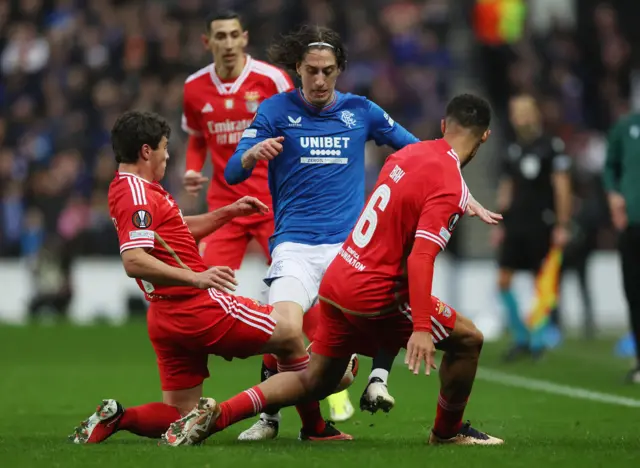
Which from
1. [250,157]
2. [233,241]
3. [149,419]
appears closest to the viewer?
[149,419]

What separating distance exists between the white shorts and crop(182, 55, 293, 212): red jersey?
1389 millimetres

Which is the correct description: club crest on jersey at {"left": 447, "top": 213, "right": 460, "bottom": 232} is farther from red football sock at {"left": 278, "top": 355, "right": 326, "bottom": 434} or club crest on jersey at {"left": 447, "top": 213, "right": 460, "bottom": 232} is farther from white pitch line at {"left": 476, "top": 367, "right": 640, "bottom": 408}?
white pitch line at {"left": 476, "top": 367, "right": 640, "bottom": 408}

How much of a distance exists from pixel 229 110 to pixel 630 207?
380 cm

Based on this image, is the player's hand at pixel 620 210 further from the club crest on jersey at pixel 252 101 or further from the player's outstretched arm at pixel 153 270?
the player's outstretched arm at pixel 153 270

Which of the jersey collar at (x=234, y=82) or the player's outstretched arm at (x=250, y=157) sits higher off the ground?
the jersey collar at (x=234, y=82)

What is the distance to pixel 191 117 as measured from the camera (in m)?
9.65

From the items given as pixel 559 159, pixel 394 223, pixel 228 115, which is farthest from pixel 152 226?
pixel 559 159

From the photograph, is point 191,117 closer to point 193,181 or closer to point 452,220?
point 193,181

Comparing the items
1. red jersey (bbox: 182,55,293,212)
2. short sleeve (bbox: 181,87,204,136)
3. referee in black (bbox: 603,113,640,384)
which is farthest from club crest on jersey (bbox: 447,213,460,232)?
referee in black (bbox: 603,113,640,384)

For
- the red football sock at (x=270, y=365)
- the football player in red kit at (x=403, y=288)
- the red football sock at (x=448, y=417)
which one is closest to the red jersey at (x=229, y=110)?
the red football sock at (x=270, y=365)

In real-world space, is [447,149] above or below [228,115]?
below

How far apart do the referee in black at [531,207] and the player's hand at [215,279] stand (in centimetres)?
756

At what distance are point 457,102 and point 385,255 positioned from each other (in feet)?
2.93

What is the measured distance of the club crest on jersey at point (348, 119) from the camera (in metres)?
8.05
